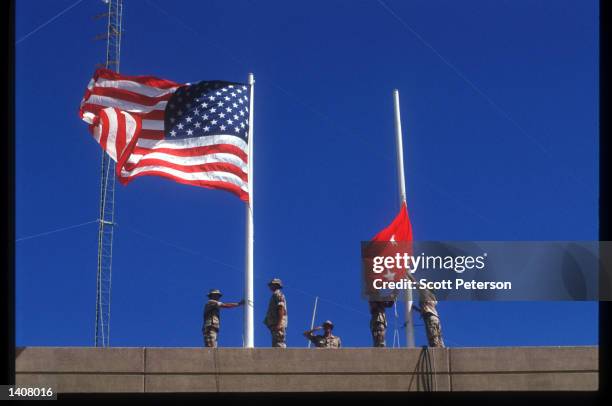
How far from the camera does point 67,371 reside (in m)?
13.9

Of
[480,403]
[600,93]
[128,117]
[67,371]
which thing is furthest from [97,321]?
[600,93]

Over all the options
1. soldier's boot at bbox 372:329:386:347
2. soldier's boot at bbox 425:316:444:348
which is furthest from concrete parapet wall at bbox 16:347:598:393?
soldier's boot at bbox 372:329:386:347

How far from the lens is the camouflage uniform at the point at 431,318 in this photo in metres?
15.5

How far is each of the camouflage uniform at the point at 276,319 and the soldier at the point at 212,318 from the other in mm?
714

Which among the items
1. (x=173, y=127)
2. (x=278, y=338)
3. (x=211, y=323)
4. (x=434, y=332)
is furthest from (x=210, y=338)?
(x=173, y=127)

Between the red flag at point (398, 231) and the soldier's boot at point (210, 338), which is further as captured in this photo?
the red flag at point (398, 231)

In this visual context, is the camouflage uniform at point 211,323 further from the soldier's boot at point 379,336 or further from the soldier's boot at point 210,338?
the soldier's boot at point 379,336

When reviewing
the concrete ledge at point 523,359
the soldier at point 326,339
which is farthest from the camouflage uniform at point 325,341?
the concrete ledge at point 523,359

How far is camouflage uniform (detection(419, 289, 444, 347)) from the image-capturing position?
50.9 feet

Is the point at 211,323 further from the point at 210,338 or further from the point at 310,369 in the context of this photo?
the point at 310,369

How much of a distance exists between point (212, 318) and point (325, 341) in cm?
170

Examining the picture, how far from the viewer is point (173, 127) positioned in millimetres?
18875

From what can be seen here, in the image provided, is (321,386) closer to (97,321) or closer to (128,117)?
(128,117)

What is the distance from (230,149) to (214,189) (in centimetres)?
83
